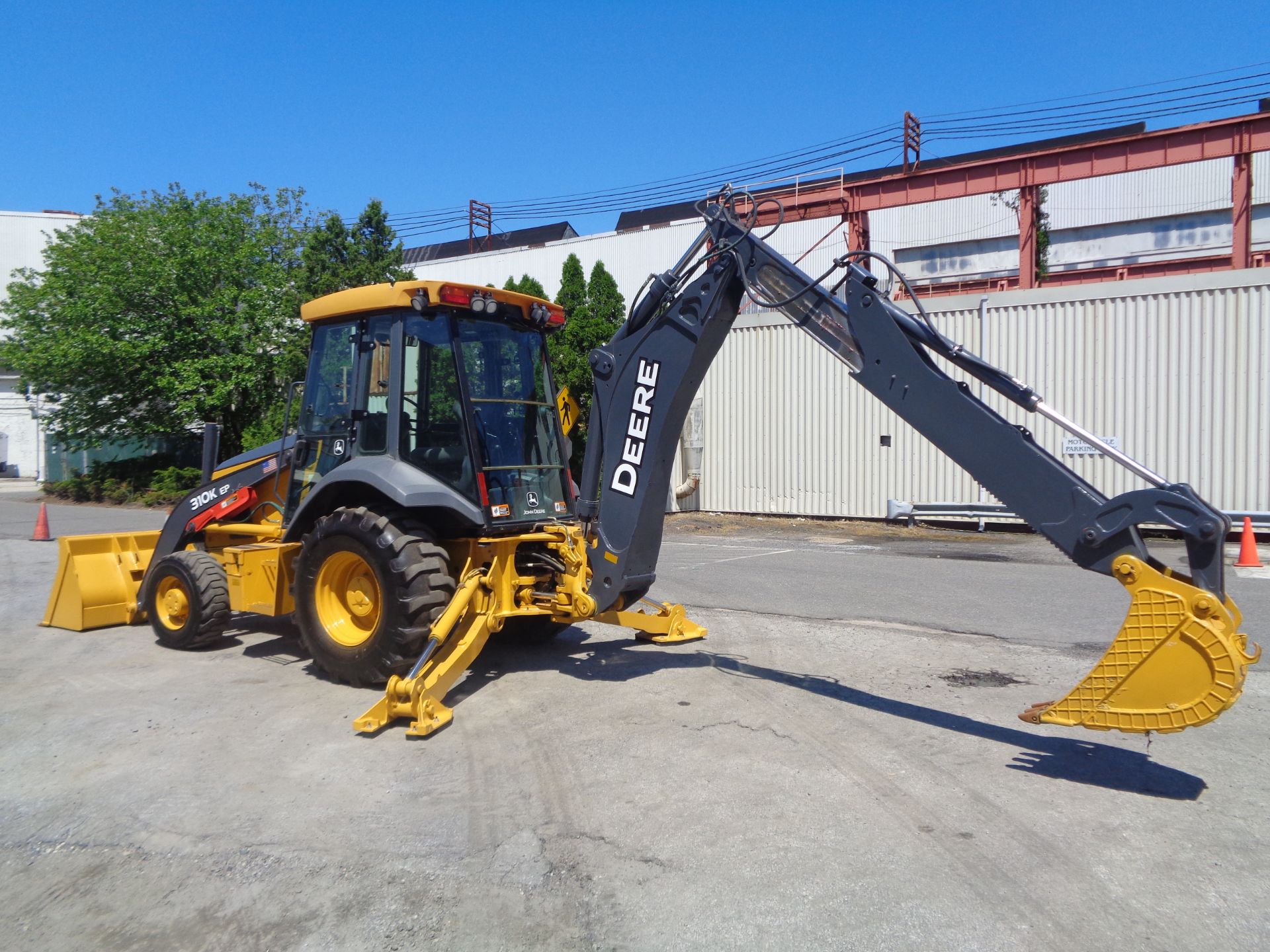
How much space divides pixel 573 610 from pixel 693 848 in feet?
8.97

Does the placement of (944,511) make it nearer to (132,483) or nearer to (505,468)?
(505,468)

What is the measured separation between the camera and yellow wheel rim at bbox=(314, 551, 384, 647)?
6961 millimetres

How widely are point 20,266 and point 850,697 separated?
47275 millimetres

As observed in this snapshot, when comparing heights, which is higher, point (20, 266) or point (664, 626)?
point (20, 266)

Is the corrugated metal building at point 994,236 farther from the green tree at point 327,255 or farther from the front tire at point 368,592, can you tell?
the front tire at point 368,592

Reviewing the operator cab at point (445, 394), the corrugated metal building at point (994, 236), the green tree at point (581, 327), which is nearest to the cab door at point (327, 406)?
the operator cab at point (445, 394)

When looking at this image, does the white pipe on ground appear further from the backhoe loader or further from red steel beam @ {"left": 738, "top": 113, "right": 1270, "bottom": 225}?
the backhoe loader

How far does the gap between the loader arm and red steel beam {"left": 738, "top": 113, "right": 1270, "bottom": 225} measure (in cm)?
1552

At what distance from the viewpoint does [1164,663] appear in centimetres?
443

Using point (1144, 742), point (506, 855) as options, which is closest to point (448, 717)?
point (506, 855)

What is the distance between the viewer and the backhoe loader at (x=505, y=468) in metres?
5.29

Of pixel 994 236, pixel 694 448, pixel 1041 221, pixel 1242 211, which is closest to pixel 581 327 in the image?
pixel 694 448

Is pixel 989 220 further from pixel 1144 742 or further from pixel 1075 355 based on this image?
pixel 1144 742

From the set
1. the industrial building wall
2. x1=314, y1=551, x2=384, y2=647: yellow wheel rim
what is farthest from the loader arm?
the industrial building wall
